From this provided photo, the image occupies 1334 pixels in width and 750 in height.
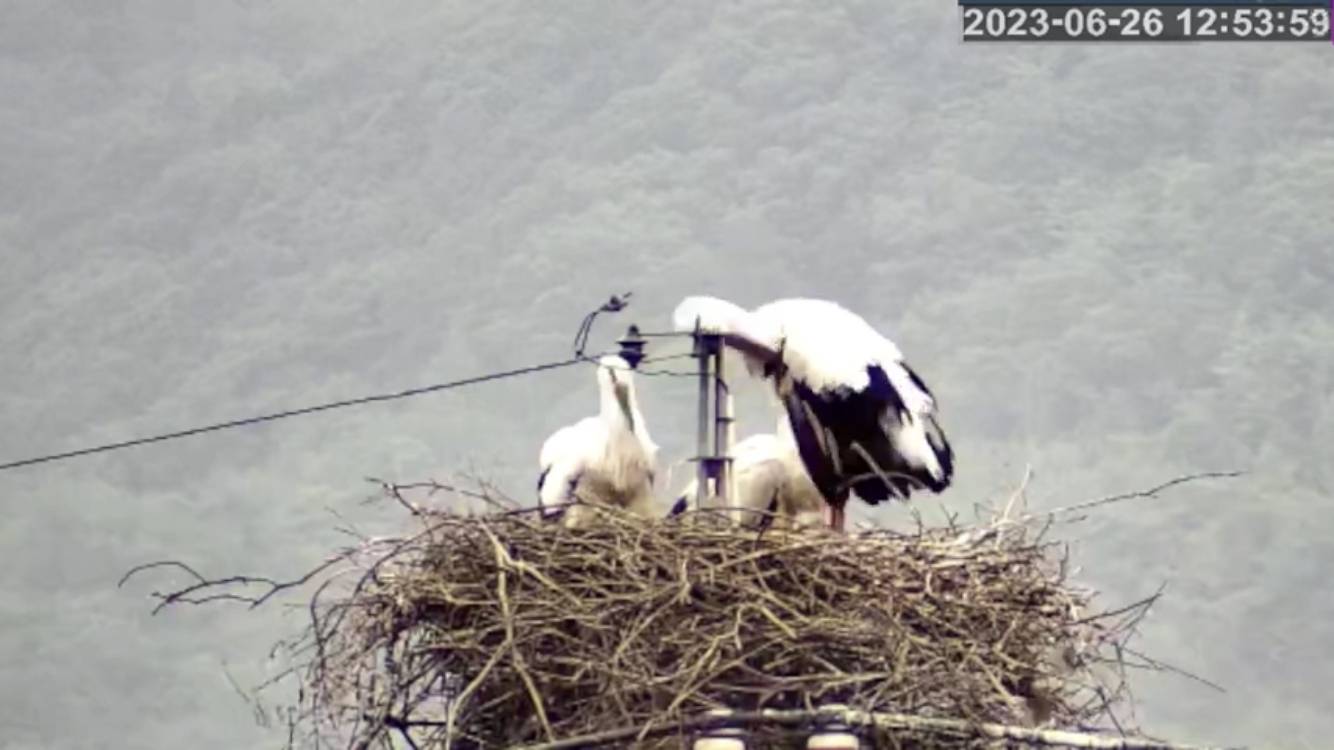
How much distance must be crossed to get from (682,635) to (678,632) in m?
0.01

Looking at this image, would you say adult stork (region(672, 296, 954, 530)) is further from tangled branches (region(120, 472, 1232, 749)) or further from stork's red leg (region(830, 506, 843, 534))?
tangled branches (region(120, 472, 1232, 749))

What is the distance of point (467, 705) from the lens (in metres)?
6.52

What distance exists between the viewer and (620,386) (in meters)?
8.37

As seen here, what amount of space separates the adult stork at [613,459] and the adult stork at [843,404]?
58 centimetres

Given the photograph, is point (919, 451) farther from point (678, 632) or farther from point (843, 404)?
point (678, 632)

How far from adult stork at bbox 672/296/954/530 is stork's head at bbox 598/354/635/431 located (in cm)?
58

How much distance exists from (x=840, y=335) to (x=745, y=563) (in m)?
1.46

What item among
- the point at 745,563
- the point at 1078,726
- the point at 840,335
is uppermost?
the point at 840,335

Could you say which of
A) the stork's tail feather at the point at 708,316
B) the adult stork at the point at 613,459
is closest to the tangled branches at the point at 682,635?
the stork's tail feather at the point at 708,316

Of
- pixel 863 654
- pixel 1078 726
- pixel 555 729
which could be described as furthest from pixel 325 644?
pixel 1078 726

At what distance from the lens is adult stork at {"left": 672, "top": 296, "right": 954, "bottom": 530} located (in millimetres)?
7738

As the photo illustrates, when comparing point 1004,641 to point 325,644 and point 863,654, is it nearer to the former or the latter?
point 863,654
